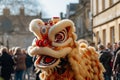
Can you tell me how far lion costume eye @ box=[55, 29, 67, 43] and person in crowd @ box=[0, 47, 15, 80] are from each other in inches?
356

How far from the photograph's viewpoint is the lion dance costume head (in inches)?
353

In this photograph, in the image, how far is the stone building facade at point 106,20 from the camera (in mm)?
35281

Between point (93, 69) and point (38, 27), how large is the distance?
1.60 m

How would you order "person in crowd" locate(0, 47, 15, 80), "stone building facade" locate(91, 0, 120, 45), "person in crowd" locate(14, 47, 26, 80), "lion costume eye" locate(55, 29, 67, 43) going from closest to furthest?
"lion costume eye" locate(55, 29, 67, 43) < "person in crowd" locate(0, 47, 15, 80) < "person in crowd" locate(14, 47, 26, 80) < "stone building facade" locate(91, 0, 120, 45)

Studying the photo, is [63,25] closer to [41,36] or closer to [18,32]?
[41,36]

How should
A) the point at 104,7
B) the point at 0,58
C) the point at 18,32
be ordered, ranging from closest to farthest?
the point at 0,58 → the point at 104,7 → the point at 18,32

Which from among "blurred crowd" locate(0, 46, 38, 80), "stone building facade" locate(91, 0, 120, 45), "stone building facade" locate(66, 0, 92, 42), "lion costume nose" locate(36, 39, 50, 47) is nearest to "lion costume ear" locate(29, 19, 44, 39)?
"lion costume nose" locate(36, 39, 50, 47)

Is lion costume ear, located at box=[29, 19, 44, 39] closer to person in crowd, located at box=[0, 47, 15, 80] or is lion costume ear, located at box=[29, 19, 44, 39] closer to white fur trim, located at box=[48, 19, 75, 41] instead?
white fur trim, located at box=[48, 19, 75, 41]

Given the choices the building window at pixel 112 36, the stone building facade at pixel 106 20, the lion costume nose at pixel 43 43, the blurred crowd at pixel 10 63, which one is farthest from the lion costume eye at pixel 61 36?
the building window at pixel 112 36

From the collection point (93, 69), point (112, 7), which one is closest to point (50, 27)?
Answer: point (93, 69)

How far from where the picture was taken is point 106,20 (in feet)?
131

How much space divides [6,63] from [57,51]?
31.2 feet

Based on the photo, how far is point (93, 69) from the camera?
390 inches

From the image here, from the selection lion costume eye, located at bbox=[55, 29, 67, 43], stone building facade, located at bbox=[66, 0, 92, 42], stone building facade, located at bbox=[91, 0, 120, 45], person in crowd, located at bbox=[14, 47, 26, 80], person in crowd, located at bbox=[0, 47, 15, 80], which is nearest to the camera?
lion costume eye, located at bbox=[55, 29, 67, 43]
